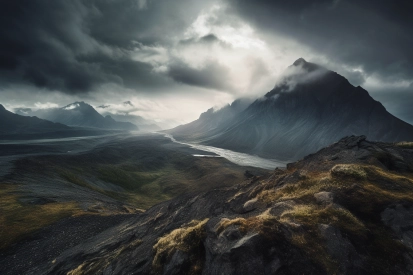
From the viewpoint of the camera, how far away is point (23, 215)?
54.2 metres

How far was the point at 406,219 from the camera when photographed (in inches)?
597

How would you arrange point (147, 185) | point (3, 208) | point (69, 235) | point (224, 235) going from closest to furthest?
point (224, 235)
point (69, 235)
point (3, 208)
point (147, 185)

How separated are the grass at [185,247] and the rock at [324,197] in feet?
34.0

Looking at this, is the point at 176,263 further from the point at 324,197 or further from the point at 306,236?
the point at 324,197

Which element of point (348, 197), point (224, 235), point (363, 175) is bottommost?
point (224, 235)

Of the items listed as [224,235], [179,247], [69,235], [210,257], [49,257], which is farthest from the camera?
[69,235]

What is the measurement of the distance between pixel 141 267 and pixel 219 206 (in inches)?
521

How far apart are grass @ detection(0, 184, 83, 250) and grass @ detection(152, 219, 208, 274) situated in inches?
1602

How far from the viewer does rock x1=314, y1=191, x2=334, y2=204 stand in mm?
18091

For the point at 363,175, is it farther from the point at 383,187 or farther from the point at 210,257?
the point at 210,257

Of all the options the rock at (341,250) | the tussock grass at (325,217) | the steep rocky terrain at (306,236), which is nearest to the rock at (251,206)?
the steep rocky terrain at (306,236)

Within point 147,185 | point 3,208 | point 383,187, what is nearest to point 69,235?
point 3,208

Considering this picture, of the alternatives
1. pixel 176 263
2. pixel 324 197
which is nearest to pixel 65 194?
pixel 176 263

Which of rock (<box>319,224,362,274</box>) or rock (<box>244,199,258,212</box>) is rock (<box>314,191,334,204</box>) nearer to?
rock (<box>319,224,362,274</box>)
